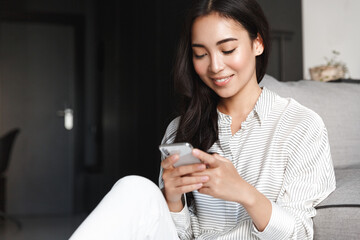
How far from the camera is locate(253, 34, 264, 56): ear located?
1428 millimetres

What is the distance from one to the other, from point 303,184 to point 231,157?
0.24 metres

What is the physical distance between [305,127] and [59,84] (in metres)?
5.03

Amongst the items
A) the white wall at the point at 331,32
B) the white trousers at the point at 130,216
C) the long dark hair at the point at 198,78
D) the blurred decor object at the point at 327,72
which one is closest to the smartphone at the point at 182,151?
the white trousers at the point at 130,216

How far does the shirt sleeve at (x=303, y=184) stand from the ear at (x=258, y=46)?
0.28 m

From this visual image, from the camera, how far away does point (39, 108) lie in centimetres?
592

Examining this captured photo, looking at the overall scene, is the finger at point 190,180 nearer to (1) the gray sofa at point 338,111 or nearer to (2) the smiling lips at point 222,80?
(2) the smiling lips at point 222,80

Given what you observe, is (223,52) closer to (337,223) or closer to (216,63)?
(216,63)

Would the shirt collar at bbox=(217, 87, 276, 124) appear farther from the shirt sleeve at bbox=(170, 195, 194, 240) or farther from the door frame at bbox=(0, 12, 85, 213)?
the door frame at bbox=(0, 12, 85, 213)

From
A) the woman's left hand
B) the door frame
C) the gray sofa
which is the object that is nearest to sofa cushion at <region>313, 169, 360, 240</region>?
the gray sofa

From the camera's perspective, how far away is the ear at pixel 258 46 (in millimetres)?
1428

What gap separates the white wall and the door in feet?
11.9

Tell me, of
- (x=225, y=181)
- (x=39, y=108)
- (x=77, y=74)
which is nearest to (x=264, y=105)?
(x=225, y=181)

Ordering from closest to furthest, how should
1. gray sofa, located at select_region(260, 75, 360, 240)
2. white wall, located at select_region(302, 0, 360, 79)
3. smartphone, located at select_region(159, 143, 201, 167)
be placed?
smartphone, located at select_region(159, 143, 201, 167) → gray sofa, located at select_region(260, 75, 360, 240) → white wall, located at select_region(302, 0, 360, 79)

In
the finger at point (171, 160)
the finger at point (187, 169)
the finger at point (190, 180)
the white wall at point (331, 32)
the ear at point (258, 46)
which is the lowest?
the finger at point (190, 180)
